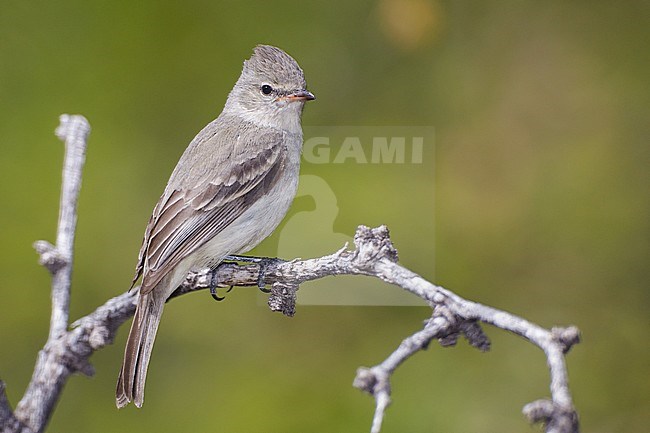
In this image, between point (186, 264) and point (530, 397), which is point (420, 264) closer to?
point (530, 397)

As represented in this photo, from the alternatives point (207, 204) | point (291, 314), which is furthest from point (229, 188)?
point (291, 314)

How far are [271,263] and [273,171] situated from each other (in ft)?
1.35

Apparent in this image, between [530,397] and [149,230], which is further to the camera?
[530,397]

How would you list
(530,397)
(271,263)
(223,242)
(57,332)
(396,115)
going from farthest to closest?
(396,115) → (530,397) → (223,242) → (271,263) → (57,332)

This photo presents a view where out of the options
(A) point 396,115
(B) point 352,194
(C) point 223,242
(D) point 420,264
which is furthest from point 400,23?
(C) point 223,242

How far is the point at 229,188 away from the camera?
7.86ft

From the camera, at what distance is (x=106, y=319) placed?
2.10m

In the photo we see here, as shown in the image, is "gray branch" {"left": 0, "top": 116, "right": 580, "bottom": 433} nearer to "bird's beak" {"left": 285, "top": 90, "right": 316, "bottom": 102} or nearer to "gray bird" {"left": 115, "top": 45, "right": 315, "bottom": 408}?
"gray bird" {"left": 115, "top": 45, "right": 315, "bottom": 408}

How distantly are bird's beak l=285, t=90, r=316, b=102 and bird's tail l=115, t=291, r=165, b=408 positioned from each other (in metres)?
0.70

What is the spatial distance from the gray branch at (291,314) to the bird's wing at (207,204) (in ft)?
0.42

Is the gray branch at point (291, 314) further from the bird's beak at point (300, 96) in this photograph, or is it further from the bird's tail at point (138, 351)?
the bird's beak at point (300, 96)

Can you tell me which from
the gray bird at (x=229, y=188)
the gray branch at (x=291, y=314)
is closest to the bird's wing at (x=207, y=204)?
the gray bird at (x=229, y=188)

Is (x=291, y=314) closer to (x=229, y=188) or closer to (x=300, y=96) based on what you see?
(x=229, y=188)

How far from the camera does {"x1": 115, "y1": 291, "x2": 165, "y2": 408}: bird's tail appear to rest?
2027 millimetres
